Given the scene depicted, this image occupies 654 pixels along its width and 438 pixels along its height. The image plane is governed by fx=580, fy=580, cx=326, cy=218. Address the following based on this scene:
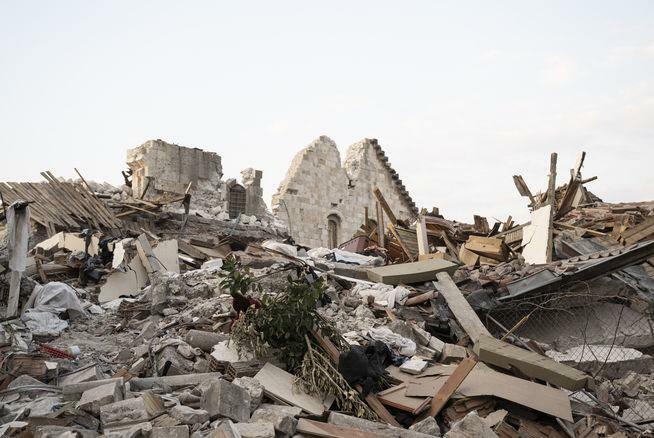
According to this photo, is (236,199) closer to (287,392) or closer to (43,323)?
(43,323)

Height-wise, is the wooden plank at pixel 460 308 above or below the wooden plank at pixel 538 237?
below

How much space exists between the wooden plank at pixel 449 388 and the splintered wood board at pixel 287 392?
38.4 inches

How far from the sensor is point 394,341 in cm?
684

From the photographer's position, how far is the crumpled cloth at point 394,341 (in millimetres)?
6723

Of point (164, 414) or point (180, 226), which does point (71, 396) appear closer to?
point (164, 414)

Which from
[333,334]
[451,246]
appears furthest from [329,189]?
[333,334]

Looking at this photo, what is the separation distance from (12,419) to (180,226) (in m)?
11.3

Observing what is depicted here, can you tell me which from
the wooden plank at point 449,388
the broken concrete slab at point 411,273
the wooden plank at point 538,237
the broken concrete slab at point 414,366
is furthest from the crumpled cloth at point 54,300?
the wooden plank at point 538,237

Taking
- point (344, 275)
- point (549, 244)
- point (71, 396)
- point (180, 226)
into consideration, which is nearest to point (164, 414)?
point (71, 396)

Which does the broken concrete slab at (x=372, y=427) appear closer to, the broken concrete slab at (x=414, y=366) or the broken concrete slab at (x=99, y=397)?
the broken concrete slab at (x=414, y=366)

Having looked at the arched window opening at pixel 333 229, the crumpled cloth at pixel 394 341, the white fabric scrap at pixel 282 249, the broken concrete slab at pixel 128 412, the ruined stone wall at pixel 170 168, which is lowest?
the broken concrete slab at pixel 128 412

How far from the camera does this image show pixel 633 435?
5.90m

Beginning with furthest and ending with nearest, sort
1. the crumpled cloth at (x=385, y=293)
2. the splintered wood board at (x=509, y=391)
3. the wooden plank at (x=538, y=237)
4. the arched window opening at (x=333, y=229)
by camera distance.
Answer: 1. the arched window opening at (x=333, y=229)
2. the wooden plank at (x=538, y=237)
3. the crumpled cloth at (x=385, y=293)
4. the splintered wood board at (x=509, y=391)

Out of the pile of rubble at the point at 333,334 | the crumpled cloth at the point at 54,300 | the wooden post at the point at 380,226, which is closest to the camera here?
the pile of rubble at the point at 333,334
